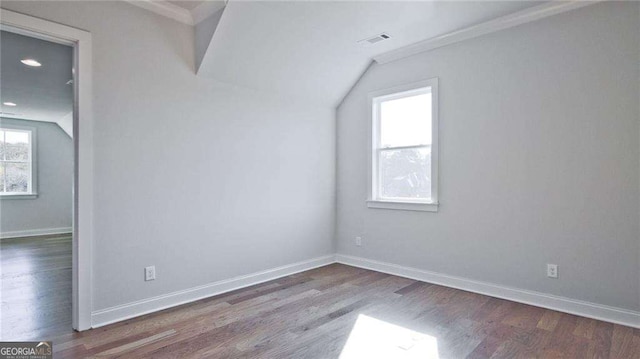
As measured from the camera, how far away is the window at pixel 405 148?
149 inches

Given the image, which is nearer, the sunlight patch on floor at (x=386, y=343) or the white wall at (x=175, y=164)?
the sunlight patch on floor at (x=386, y=343)

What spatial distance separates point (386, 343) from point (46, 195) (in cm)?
824

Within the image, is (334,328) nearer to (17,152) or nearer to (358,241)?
(358,241)

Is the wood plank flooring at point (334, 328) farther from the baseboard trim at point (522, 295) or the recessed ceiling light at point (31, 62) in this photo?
the recessed ceiling light at point (31, 62)

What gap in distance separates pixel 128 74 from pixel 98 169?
0.80 m

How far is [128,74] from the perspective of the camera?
2.80m

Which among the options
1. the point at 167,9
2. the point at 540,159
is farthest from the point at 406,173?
the point at 167,9

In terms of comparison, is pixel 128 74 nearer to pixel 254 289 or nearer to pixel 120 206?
pixel 120 206

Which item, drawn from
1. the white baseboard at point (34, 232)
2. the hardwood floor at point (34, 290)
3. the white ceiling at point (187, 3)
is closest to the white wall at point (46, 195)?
the white baseboard at point (34, 232)

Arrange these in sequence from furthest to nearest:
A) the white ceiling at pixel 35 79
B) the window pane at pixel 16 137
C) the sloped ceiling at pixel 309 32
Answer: the window pane at pixel 16 137, the white ceiling at pixel 35 79, the sloped ceiling at pixel 309 32

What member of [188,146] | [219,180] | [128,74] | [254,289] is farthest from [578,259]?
[128,74]

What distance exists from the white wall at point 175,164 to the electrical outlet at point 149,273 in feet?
0.12

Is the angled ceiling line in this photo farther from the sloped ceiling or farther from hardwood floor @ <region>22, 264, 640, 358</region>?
hardwood floor @ <region>22, 264, 640, 358</region>

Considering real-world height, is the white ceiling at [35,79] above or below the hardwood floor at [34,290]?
above
